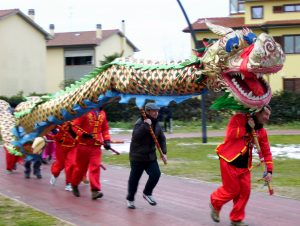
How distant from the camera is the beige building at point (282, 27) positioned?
39.5 metres

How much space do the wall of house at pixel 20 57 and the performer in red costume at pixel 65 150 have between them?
30.6 meters

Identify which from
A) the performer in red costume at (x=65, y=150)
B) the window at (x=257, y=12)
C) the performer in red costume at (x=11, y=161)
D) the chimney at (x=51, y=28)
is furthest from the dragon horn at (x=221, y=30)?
the chimney at (x=51, y=28)

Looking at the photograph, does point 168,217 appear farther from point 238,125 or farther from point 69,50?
point 69,50

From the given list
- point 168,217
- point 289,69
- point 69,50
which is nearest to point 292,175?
point 168,217

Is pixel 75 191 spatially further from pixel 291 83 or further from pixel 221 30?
pixel 291 83

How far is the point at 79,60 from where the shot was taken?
53844mm

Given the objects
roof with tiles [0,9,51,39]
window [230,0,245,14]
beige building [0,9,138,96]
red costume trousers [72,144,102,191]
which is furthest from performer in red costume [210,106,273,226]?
window [230,0,245,14]

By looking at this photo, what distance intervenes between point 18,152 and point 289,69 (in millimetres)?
29640

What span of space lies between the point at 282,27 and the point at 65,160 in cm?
3025

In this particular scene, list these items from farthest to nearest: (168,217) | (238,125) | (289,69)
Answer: (289,69) < (168,217) < (238,125)

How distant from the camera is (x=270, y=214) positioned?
8.99m

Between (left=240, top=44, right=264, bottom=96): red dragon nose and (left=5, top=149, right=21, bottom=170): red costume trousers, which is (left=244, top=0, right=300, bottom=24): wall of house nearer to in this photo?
(left=5, top=149, right=21, bottom=170): red costume trousers

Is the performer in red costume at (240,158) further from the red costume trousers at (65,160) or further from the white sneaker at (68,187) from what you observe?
the white sneaker at (68,187)

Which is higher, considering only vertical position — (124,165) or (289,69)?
(289,69)
